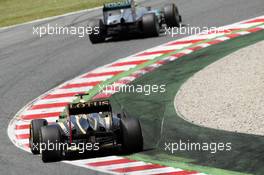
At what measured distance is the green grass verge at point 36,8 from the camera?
131ft

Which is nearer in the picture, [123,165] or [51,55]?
[123,165]

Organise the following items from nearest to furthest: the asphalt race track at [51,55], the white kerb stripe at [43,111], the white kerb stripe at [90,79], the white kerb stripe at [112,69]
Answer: the asphalt race track at [51,55], the white kerb stripe at [43,111], the white kerb stripe at [90,79], the white kerb stripe at [112,69]

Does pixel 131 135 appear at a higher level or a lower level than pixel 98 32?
lower

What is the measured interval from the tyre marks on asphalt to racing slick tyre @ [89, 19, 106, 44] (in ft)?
8.08

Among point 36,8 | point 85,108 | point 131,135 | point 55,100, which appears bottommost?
point 55,100

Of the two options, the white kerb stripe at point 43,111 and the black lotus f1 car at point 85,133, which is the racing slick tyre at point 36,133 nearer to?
the black lotus f1 car at point 85,133

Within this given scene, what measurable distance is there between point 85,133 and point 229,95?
566 centimetres

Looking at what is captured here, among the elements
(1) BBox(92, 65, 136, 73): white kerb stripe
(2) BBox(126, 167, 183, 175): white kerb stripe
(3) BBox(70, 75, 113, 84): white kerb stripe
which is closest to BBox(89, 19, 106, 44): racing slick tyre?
(1) BBox(92, 65, 136, 73): white kerb stripe

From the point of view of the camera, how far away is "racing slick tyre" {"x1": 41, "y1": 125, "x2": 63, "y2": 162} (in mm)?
17250

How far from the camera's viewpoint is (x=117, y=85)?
24.8 m

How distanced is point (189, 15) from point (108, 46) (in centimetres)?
543

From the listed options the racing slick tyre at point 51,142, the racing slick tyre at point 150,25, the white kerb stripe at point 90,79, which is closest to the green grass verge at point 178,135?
the white kerb stripe at point 90,79

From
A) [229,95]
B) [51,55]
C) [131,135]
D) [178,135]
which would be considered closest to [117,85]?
[229,95]

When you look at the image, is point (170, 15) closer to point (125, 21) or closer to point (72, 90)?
point (125, 21)
